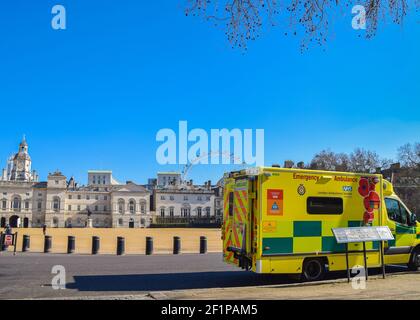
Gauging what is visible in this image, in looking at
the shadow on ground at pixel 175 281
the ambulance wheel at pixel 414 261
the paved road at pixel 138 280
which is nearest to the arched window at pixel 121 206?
the paved road at pixel 138 280

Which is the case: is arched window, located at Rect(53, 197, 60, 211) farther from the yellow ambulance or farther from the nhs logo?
the nhs logo

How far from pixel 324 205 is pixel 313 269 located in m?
1.73

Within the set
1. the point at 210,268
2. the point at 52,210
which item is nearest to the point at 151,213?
the point at 52,210

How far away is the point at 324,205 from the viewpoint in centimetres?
1252

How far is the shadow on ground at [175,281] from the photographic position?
11758 mm

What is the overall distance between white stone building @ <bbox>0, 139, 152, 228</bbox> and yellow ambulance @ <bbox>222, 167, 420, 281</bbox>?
426 ft

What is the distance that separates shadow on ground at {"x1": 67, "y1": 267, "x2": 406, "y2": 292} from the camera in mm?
11758

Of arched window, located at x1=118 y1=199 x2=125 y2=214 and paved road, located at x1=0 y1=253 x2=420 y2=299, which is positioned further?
arched window, located at x1=118 y1=199 x2=125 y2=214

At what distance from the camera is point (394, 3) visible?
9.20m

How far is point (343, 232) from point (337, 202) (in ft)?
3.21

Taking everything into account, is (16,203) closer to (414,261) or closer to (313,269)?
(414,261)

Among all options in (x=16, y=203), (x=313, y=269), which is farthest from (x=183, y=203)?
(x=313, y=269)

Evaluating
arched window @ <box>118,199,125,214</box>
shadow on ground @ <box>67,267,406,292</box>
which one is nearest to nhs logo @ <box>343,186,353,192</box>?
shadow on ground @ <box>67,267,406,292</box>
